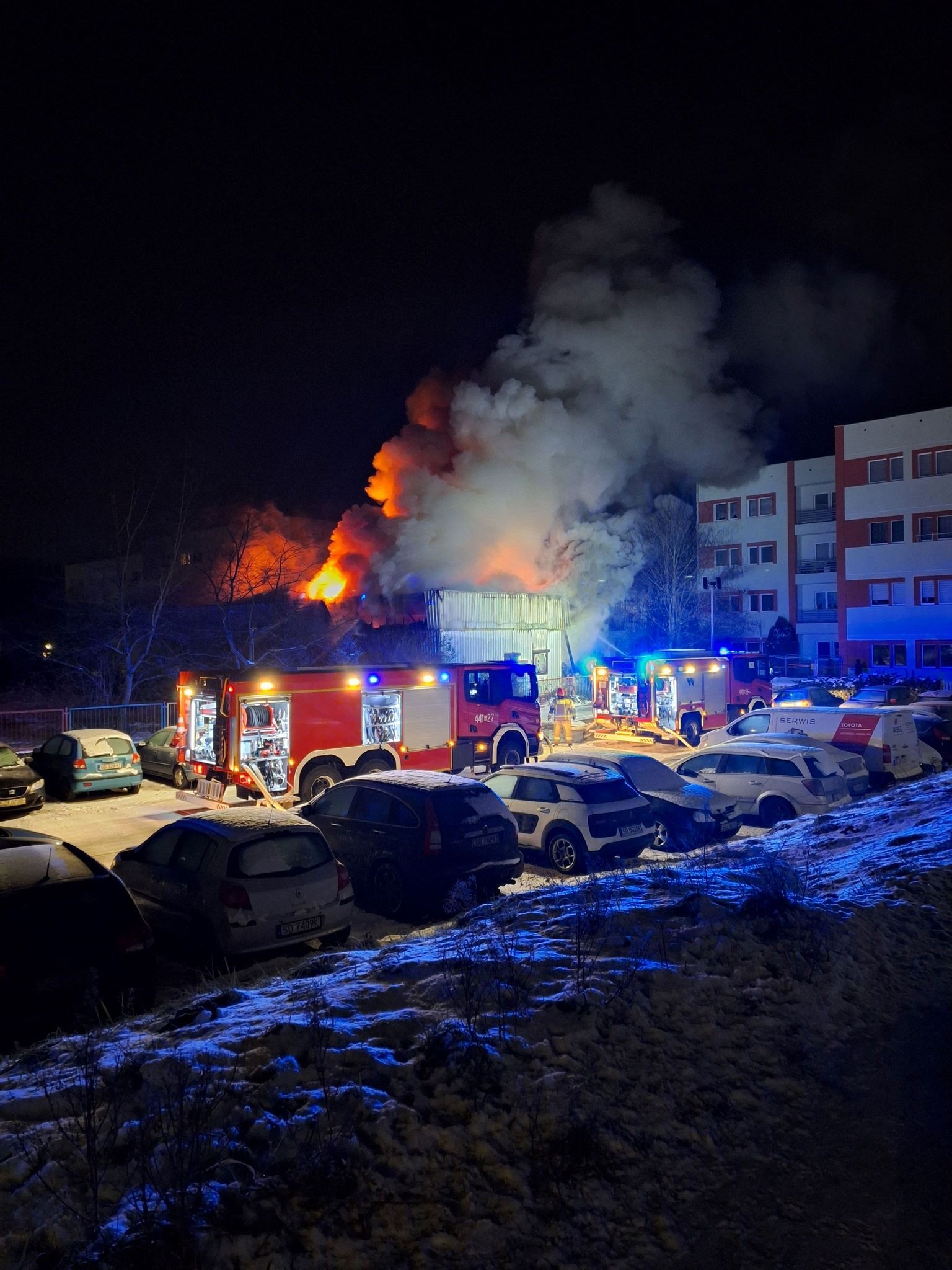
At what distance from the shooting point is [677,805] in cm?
1221

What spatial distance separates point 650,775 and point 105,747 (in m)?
9.86

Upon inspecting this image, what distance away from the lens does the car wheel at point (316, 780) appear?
1452cm

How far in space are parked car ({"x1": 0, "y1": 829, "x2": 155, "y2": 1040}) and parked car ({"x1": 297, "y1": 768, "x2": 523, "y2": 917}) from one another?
11.1ft

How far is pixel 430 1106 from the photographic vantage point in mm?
3646

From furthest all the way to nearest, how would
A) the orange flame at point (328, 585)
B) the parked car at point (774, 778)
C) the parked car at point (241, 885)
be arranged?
the orange flame at point (328, 585) → the parked car at point (774, 778) → the parked car at point (241, 885)

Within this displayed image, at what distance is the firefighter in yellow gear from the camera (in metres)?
24.1

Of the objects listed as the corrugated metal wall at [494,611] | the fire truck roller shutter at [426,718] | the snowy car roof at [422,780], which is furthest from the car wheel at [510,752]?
the corrugated metal wall at [494,611]

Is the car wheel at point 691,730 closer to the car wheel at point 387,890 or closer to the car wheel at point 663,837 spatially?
the car wheel at point 663,837

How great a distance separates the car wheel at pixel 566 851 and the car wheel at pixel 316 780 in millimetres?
4842

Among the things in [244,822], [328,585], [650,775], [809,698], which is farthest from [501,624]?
[244,822]

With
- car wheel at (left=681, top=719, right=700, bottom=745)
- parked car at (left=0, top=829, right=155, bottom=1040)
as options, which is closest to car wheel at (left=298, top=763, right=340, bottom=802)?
parked car at (left=0, top=829, right=155, bottom=1040)

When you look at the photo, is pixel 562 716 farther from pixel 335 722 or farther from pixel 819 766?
pixel 819 766

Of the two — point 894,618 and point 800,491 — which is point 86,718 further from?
point 800,491

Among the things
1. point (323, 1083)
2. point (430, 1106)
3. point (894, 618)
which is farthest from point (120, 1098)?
point (894, 618)
